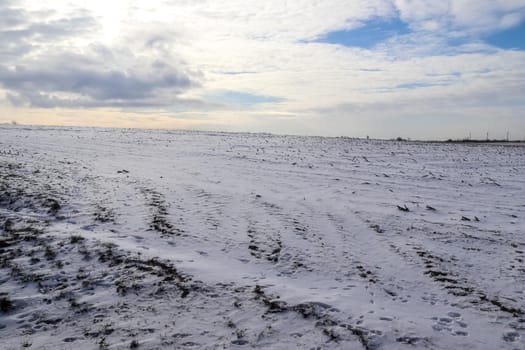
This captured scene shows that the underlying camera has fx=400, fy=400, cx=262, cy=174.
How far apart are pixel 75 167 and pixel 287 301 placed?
53.4 ft

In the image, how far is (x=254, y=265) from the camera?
328 inches

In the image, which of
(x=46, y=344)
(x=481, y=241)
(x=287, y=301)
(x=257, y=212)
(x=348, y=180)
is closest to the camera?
(x=46, y=344)

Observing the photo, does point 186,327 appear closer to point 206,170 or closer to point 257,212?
point 257,212

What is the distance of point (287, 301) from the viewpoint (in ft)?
22.1

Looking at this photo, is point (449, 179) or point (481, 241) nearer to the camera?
point (481, 241)

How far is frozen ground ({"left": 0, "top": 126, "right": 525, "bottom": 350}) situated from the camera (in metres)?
5.88

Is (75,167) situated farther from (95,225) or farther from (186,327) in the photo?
(186,327)

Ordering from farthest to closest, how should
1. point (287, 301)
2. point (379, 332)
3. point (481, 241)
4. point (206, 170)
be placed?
point (206, 170), point (481, 241), point (287, 301), point (379, 332)

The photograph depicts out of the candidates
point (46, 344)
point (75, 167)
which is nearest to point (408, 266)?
point (46, 344)

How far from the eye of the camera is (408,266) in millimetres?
8469

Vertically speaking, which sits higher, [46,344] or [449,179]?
[449,179]

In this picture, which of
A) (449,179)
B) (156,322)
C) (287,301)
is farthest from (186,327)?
(449,179)

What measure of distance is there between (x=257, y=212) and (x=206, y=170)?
30.0ft

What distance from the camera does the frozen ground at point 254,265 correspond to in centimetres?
588
